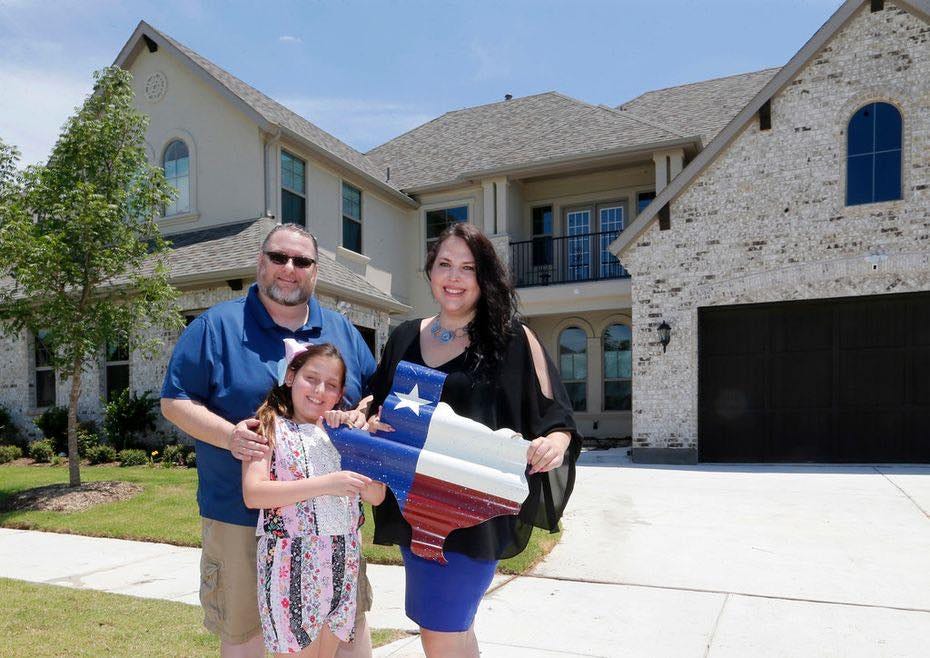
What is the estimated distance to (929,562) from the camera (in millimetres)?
5410

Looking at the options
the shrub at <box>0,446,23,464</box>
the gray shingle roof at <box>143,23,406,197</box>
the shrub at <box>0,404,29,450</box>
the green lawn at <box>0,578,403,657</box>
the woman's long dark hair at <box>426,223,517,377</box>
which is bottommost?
the shrub at <box>0,446,23,464</box>

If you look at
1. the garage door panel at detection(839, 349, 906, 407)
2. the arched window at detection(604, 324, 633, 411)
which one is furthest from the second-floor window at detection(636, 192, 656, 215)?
the garage door panel at detection(839, 349, 906, 407)

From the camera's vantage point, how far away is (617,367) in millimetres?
16031

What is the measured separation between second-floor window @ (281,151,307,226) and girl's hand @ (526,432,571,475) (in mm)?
11713

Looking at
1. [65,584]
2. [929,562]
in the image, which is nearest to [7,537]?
[65,584]

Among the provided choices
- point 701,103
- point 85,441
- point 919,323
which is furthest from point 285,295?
point 701,103

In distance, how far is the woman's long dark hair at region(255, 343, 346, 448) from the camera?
2.37 meters

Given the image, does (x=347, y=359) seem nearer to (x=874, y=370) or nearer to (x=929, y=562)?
(x=929, y=562)

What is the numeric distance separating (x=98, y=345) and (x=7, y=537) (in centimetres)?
279

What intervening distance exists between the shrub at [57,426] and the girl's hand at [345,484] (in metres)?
12.9

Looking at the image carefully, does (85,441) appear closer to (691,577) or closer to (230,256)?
(230,256)

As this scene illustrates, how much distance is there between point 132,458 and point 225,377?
33.0ft

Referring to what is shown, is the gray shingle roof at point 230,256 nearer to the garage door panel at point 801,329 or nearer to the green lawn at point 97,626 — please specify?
the green lawn at point 97,626

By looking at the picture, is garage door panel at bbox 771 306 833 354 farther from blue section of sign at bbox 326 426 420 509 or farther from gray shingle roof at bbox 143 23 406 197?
blue section of sign at bbox 326 426 420 509
